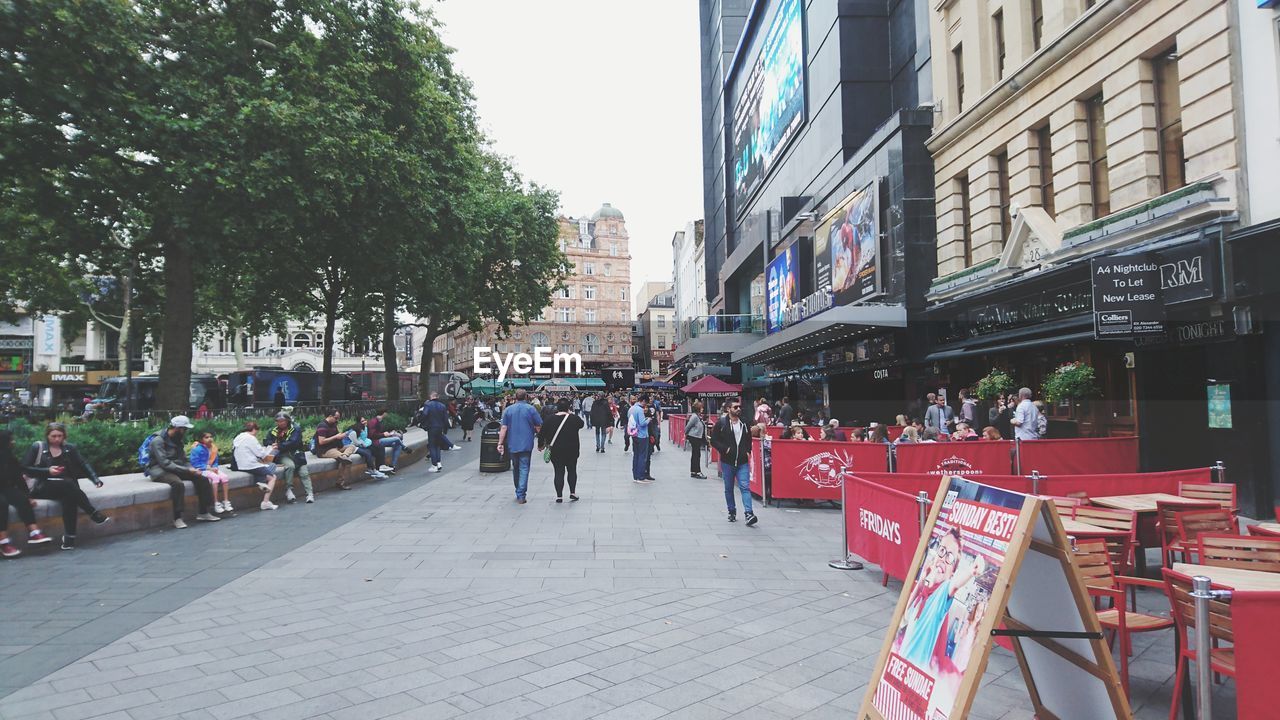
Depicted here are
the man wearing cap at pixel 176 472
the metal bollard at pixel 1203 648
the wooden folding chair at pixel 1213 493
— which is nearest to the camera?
the metal bollard at pixel 1203 648

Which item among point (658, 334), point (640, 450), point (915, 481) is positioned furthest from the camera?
point (658, 334)

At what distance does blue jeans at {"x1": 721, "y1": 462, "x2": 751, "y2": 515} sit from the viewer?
10.2m

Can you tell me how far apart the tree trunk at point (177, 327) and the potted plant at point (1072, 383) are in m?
19.4

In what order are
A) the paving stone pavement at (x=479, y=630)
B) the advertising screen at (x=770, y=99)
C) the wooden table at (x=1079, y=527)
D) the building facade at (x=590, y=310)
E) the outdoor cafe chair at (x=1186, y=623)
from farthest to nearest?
the building facade at (x=590, y=310), the advertising screen at (x=770, y=99), the wooden table at (x=1079, y=527), the paving stone pavement at (x=479, y=630), the outdoor cafe chair at (x=1186, y=623)

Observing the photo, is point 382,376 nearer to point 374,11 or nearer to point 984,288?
point 374,11

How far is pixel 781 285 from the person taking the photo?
107ft

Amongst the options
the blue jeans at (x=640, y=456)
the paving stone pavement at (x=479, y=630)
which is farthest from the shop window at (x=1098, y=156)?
the blue jeans at (x=640, y=456)

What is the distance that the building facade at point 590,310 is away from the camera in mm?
95812

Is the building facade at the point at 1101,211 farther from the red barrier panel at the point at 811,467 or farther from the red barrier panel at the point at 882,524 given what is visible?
the red barrier panel at the point at 882,524

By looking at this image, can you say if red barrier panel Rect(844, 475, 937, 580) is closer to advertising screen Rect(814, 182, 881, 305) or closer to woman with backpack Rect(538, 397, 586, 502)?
woman with backpack Rect(538, 397, 586, 502)

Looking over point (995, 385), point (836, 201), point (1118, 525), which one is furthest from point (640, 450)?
point (836, 201)

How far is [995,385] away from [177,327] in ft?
64.8

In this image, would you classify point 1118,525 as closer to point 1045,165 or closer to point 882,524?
point 882,524

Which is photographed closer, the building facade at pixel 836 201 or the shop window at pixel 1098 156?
the shop window at pixel 1098 156
